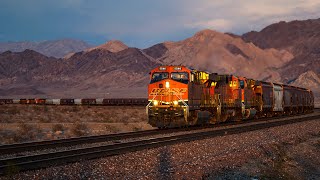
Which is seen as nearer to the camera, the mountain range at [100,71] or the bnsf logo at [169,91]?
the bnsf logo at [169,91]

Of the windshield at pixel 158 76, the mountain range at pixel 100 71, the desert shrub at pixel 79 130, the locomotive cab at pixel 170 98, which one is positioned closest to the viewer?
the locomotive cab at pixel 170 98

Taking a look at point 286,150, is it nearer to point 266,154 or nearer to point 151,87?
point 266,154

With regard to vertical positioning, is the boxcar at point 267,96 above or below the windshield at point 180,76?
below

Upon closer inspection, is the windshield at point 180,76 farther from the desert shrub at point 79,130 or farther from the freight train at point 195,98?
the desert shrub at point 79,130

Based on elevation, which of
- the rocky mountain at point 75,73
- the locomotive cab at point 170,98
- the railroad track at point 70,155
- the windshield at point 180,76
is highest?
the rocky mountain at point 75,73

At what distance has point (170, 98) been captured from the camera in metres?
22.6

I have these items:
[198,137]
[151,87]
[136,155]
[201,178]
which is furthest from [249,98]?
[201,178]

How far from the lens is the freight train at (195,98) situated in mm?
22422

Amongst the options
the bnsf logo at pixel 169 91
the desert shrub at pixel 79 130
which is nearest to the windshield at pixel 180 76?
the bnsf logo at pixel 169 91

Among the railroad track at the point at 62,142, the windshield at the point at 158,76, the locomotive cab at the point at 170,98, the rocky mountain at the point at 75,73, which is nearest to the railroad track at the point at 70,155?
the railroad track at the point at 62,142

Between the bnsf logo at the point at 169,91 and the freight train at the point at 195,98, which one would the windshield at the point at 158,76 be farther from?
the bnsf logo at the point at 169,91

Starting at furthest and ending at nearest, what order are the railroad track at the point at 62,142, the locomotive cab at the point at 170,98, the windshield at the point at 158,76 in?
the windshield at the point at 158,76 < the locomotive cab at the point at 170,98 < the railroad track at the point at 62,142

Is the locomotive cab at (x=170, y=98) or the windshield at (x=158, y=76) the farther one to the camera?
the windshield at (x=158, y=76)

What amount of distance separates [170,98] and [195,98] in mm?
1592
